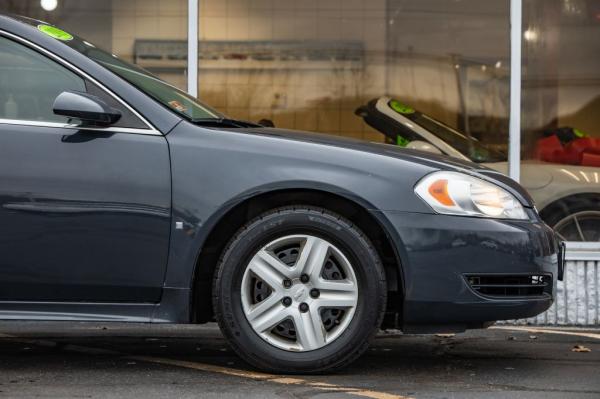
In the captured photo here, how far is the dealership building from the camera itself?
28.5 feet

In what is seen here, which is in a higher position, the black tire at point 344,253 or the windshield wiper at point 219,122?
the windshield wiper at point 219,122

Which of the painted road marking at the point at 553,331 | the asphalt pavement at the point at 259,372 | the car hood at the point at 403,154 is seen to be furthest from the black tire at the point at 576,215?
the car hood at the point at 403,154

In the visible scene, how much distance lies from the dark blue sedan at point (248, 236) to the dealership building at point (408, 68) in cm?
324

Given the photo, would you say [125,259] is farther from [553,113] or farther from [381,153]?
[553,113]

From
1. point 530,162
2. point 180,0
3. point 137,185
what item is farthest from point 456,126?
point 137,185

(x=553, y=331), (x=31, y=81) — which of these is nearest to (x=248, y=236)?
(x=31, y=81)

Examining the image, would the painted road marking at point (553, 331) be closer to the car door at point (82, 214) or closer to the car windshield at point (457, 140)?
the car windshield at point (457, 140)

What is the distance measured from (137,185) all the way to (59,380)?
91 cm

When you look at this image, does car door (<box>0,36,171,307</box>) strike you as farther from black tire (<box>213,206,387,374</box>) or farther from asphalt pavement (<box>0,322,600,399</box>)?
asphalt pavement (<box>0,322,600,399</box>)

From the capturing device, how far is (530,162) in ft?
28.5

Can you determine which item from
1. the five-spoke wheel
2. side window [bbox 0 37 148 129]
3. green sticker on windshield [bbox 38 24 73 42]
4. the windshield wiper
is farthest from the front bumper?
green sticker on windshield [bbox 38 24 73 42]

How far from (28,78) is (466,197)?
2.02 metres

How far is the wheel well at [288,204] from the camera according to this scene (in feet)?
17.9

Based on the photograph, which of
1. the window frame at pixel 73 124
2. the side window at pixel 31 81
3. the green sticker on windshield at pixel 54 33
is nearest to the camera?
the window frame at pixel 73 124
